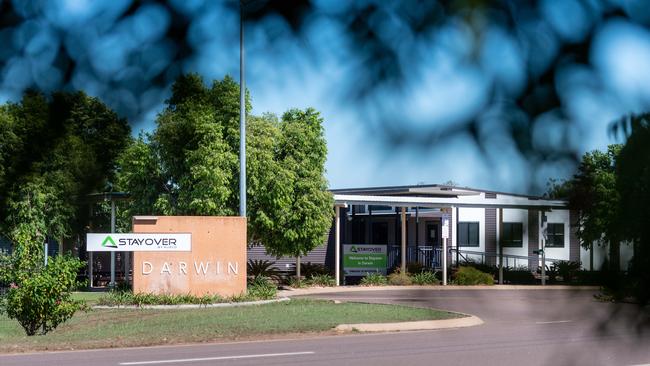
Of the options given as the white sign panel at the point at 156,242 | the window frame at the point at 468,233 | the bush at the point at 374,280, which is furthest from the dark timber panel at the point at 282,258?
the window frame at the point at 468,233

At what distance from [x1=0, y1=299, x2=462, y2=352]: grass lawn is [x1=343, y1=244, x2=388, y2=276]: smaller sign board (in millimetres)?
10556

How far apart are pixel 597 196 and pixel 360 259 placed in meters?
29.3

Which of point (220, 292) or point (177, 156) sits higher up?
point (177, 156)

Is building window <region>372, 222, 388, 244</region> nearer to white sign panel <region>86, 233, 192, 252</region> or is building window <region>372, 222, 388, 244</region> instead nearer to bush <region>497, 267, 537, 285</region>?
bush <region>497, 267, 537, 285</region>

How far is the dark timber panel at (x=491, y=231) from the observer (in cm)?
174

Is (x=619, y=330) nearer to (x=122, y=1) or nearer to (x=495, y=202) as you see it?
(x=495, y=202)

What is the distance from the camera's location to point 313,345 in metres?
14.0

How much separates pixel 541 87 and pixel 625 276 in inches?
17.6

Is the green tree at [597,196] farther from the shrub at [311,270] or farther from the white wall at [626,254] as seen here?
the shrub at [311,270]

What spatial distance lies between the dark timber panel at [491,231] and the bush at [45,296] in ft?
44.9

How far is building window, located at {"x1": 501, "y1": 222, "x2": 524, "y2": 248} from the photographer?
1678 mm

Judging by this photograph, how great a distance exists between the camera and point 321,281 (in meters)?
30.0

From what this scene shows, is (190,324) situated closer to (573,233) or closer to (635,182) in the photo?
(573,233)

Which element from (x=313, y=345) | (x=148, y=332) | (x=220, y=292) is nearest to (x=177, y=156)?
(x=313, y=345)
